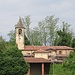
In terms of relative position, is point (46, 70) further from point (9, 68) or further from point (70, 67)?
point (9, 68)

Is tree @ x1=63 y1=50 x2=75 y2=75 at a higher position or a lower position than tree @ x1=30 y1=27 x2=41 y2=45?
lower

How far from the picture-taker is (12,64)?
37.7 meters

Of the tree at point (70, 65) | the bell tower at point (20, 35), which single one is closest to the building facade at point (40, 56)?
the bell tower at point (20, 35)

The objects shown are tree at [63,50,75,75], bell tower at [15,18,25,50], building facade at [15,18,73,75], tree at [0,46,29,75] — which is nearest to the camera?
tree at [0,46,29,75]

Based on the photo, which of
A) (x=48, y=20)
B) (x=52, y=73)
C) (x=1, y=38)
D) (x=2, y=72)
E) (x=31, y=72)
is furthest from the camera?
(x=48, y=20)

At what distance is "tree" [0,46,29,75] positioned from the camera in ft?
121

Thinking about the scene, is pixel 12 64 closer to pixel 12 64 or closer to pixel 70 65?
pixel 12 64

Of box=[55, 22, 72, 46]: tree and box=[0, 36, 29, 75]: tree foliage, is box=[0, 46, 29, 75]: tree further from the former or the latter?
box=[55, 22, 72, 46]: tree

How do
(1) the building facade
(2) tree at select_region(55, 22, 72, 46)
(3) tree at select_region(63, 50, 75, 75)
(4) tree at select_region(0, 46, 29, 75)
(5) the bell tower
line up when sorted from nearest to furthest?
(4) tree at select_region(0, 46, 29, 75), (3) tree at select_region(63, 50, 75, 75), (1) the building facade, (5) the bell tower, (2) tree at select_region(55, 22, 72, 46)

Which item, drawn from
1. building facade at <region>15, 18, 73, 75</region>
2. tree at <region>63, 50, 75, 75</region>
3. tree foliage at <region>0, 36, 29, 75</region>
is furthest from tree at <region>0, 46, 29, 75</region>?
tree at <region>63, 50, 75, 75</region>

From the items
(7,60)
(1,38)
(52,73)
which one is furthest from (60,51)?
(7,60)

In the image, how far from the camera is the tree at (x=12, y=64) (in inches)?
1452

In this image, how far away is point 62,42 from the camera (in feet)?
223

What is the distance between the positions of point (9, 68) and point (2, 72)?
1.16m
